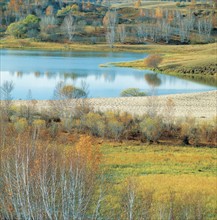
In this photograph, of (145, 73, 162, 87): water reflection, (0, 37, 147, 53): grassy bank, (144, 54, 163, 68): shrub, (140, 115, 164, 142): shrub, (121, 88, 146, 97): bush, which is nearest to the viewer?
(140, 115, 164, 142): shrub

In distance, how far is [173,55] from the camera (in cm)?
8931

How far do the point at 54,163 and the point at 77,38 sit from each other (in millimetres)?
102128

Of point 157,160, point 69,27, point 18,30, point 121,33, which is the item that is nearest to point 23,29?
point 18,30

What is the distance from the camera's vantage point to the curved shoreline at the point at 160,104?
39.3m

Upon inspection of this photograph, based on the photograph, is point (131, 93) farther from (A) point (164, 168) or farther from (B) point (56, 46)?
(B) point (56, 46)

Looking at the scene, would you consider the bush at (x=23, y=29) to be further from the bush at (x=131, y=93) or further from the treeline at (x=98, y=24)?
the bush at (x=131, y=93)

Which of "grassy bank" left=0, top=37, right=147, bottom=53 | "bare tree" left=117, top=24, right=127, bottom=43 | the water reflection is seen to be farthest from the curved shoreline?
"bare tree" left=117, top=24, right=127, bottom=43

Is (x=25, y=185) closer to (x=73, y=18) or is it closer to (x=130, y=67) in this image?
(x=130, y=67)

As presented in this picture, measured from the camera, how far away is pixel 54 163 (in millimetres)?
13906

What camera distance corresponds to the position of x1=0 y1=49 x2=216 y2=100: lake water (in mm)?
53188

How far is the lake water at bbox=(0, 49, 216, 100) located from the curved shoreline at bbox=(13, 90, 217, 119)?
433cm

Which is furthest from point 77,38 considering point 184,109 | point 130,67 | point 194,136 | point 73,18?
point 194,136

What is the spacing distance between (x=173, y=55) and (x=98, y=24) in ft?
136

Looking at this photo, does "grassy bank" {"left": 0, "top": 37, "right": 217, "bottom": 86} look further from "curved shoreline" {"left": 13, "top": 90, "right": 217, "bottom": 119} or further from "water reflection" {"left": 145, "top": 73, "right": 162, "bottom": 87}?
"curved shoreline" {"left": 13, "top": 90, "right": 217, "bottom": 119}
